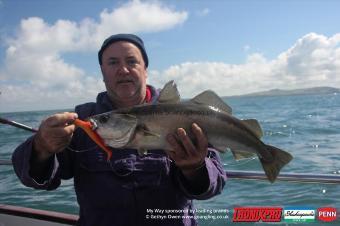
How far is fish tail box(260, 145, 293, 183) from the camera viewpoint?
11.2 ft

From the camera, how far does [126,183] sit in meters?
3.44

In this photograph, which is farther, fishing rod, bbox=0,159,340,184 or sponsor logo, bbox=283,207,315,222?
sponsor logo, bbox=283,207,315,222

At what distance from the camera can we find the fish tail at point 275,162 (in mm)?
3420

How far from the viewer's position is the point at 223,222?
26.1ft

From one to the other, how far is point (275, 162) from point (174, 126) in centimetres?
104

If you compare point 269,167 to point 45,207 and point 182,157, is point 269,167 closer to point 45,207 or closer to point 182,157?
point 182,157

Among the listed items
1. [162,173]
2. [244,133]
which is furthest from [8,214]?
[244,133]

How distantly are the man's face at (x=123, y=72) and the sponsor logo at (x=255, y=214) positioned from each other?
8.04ft

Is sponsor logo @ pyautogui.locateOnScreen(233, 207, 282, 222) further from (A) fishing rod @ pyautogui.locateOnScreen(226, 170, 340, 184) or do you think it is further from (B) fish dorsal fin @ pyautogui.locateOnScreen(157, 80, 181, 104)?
(B) fish dorsal fin @ pyautogui.locateOnScreen(157, 80, 181, 104)

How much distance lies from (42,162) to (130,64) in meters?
1.43

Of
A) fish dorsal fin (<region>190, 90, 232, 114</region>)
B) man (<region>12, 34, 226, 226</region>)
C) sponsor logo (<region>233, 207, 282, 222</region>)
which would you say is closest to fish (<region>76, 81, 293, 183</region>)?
fish dorsal fin (<region>190, 90, 232, 114</region>)

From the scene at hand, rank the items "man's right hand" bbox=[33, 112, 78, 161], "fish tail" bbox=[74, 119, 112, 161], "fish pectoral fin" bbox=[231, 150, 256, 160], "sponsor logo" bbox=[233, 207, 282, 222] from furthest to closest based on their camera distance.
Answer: "sponsor logo" bbox=[233, 207, 282, 222]
"fish pectoral fin" bbox=[231, 150, 256, 160]
"fish tail" bbox=[74, 119, 112, 161]
"man's right hand" bbox=[33, 112, 78, 161]

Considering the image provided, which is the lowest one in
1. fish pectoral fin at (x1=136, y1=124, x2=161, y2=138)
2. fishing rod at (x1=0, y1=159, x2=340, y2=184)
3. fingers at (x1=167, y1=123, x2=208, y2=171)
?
fishing rod at (x1=0, y1=159, x2=340, y2=184)

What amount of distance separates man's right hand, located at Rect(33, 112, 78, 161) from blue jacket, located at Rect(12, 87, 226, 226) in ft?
0.84
